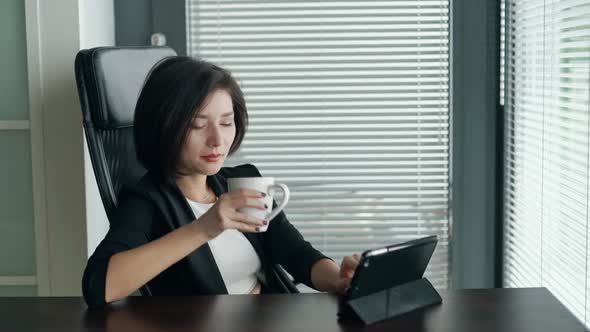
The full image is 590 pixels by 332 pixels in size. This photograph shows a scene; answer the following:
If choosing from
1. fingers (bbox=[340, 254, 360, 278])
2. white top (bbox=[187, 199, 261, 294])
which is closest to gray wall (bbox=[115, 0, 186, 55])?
white top (bbox=[187, 199, 261, 294])

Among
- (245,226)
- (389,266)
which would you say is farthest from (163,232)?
(389,266)

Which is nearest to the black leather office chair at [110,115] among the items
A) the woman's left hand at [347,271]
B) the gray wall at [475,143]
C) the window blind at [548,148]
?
the woman's left hand at [347,271]

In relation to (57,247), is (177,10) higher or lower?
higher

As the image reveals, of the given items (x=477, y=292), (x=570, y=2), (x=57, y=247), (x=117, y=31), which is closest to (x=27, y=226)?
(x=57, y=247)

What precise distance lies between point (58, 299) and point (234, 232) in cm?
51

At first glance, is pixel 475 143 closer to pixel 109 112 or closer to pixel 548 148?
pixel 548 148

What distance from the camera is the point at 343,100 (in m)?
3.21

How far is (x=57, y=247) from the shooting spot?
2695 mm

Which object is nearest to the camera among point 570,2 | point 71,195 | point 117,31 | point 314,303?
point 314,303

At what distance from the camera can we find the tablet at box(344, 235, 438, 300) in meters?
1.48

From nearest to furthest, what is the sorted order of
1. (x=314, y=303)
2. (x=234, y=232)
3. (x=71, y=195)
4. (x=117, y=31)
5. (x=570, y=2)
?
(x=314, y=303), (x=234, y=232), (x=570, y=2), (x=71, y=195), (x=117, y=31)

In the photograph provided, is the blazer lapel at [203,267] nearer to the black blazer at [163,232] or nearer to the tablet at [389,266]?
the black blazer at [163,232]

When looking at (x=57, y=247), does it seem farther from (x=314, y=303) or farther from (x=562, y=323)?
(x=562, y=323)

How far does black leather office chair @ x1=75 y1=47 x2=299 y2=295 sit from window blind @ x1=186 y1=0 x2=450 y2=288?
3.03 feet
